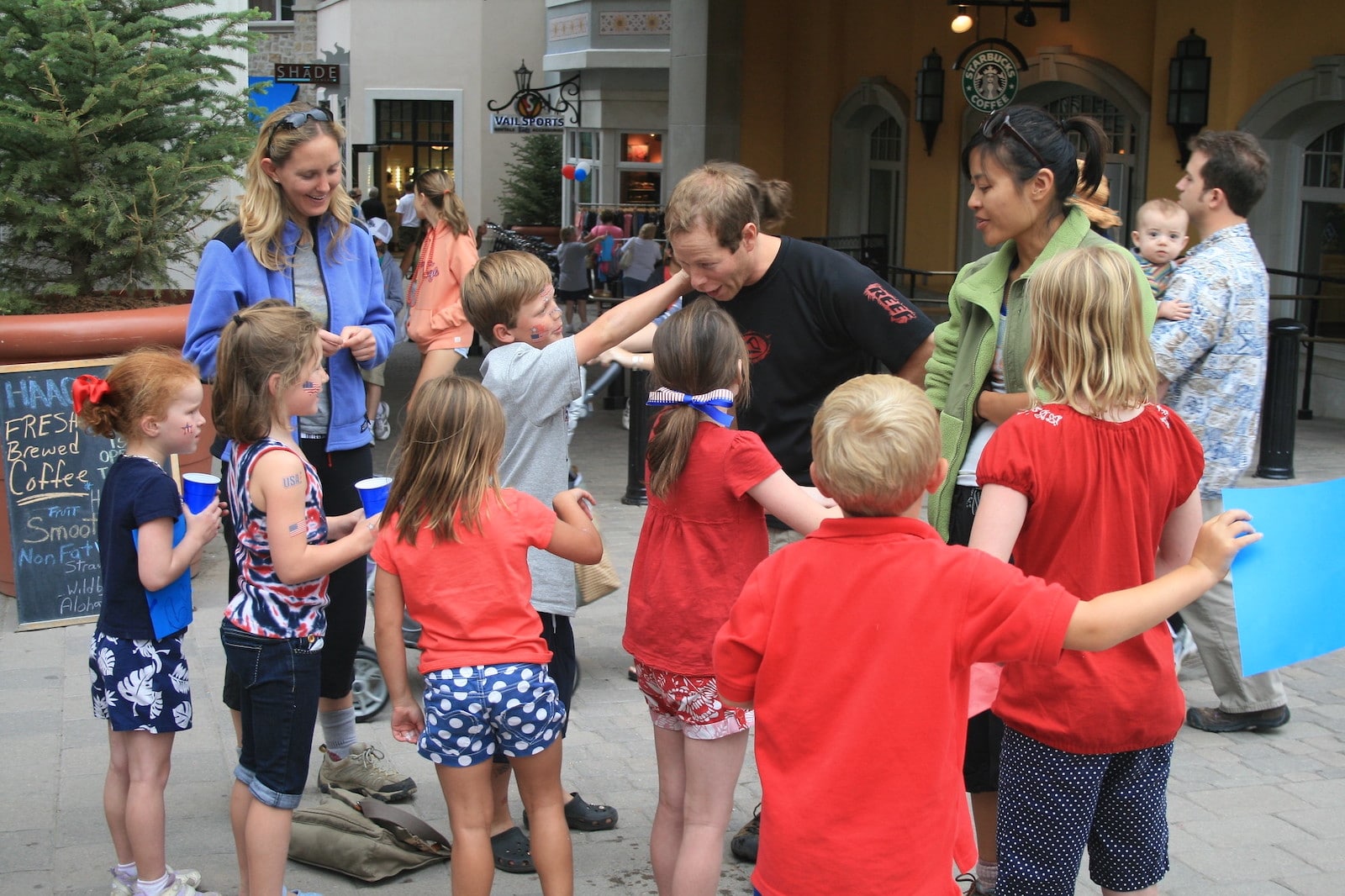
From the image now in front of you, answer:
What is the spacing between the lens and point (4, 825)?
13.4 ft

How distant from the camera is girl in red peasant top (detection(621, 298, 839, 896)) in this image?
3.14m

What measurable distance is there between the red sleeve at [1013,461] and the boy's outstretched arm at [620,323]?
109 centimetres

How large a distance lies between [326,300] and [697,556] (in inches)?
60.6

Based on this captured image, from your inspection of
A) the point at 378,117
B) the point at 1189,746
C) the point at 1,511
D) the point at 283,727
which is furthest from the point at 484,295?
the point at 378,117

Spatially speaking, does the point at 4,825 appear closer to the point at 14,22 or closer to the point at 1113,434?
the point at 1113,434

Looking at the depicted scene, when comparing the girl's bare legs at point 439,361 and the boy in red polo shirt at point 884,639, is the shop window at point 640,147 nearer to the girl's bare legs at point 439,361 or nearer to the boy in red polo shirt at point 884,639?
the girl's bare legs at point 439,361

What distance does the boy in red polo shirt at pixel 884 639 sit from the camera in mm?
2361

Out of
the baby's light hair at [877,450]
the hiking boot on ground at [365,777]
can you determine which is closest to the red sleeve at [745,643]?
the baby's light hair at [877,450]

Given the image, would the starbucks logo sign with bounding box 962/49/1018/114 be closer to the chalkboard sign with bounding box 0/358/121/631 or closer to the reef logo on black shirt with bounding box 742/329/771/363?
the chalkboard sign with bounding box 0/358/121/631

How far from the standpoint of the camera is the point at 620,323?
3.51m

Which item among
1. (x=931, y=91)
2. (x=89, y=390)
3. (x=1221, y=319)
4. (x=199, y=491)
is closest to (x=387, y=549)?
(x=199, y=491)

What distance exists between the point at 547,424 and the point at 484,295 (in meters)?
0.37

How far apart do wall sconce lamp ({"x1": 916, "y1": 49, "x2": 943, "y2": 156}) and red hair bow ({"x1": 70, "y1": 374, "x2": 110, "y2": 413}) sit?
15537 millimetres

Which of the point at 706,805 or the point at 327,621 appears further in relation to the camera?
the point at 327,621
